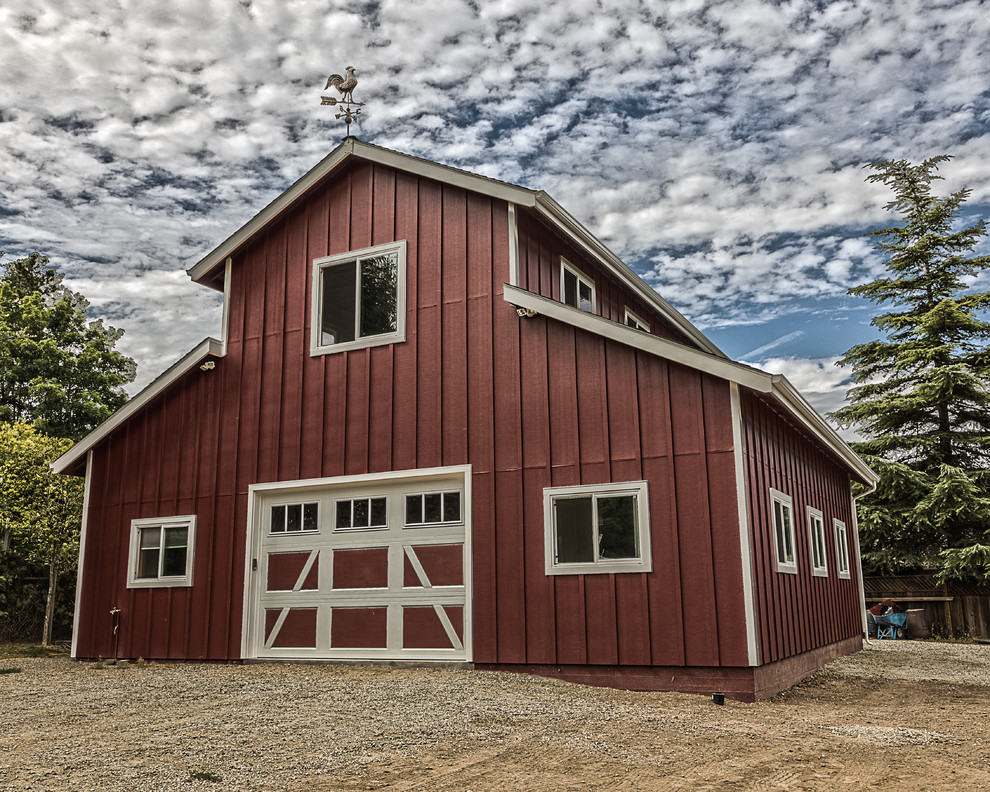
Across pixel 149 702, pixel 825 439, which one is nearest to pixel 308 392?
pixel 149 702

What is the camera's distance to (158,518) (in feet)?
38.9

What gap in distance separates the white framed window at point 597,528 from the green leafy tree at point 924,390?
13.5m

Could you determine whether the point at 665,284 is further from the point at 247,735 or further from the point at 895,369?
the point at 247,735

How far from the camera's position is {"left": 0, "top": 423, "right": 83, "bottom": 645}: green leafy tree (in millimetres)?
14250

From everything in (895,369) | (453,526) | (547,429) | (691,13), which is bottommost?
(453,526)

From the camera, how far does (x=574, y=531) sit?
9.12 meters

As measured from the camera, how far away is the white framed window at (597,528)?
8773mm

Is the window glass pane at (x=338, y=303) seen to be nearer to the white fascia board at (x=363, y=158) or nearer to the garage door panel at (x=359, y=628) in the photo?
the white fascia board at (x=363, y=158)

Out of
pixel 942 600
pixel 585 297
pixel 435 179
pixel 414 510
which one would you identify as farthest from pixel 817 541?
pixel 942 600

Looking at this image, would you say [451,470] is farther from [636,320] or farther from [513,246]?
[636,320]

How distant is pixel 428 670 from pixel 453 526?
5.27ft

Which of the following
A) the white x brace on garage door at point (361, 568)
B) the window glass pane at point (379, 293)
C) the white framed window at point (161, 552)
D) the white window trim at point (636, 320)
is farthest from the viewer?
the white window trim at point (636, 320)

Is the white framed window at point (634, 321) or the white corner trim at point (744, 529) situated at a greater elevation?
the white framed window at point (634, 321)

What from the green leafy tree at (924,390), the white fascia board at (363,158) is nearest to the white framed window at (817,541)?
the white fascia board at (363,158)
